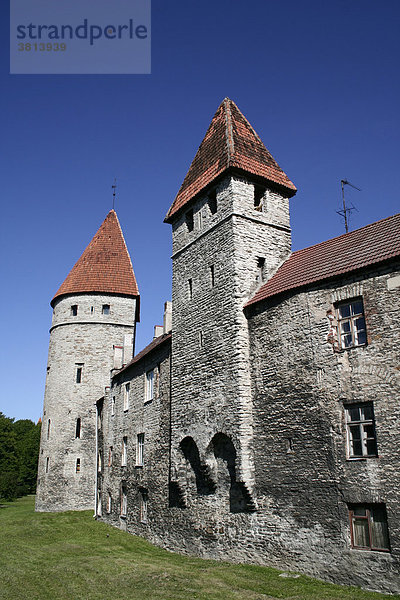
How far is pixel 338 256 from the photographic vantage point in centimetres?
1428

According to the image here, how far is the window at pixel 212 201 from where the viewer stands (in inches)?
732

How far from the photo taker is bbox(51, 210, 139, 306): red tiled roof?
114 feet

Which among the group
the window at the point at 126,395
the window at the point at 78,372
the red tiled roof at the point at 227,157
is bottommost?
the window at the point at 126,395

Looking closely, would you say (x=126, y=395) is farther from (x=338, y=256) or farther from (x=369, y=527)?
(x=369, y=527)

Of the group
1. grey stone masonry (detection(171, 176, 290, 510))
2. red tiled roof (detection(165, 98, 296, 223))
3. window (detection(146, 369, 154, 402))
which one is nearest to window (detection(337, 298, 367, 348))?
grey stone masonry (detection(171, 176, 290, 510))

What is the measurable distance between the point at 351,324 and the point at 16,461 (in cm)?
5298

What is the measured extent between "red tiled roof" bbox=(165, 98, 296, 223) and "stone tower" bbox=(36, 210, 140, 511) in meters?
13.8

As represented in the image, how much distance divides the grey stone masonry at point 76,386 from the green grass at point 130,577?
10.4m

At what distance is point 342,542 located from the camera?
1151 cm

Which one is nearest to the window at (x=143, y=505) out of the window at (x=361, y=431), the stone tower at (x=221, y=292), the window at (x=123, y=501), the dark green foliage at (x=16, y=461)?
the window at (x=123, y=501)

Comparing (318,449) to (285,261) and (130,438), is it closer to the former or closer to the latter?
(285,261)

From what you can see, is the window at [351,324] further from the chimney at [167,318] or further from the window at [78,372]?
the window at [78,372]

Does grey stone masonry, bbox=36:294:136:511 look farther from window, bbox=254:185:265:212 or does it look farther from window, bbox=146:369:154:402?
window, bbox=254:185:265:212

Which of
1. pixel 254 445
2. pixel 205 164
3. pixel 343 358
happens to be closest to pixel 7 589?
pixel 254 445
